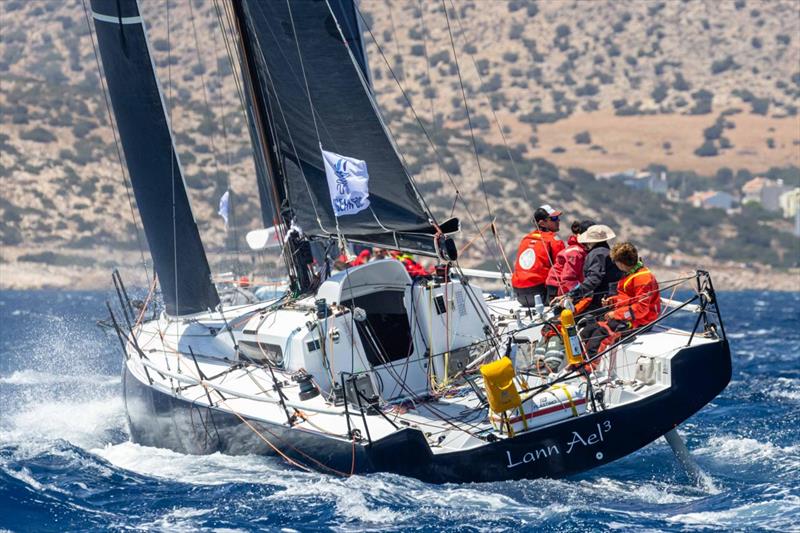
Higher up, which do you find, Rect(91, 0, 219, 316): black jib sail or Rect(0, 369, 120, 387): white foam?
Rect(91, 0, 219, 316): black jib sail

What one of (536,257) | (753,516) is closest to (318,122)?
(536,257)

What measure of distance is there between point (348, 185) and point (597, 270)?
276 centimetres

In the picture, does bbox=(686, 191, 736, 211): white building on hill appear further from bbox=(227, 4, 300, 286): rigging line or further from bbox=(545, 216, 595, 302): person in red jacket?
bbox=(545, 216, 595, 302): person in red jacket

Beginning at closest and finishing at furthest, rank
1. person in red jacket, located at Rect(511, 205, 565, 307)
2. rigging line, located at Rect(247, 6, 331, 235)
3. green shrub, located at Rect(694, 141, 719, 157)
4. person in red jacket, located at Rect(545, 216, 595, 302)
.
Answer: person in red jacket, located at Rect(545, 216, 595, 302) → person in red jacket, located at Rect(511, 205, 565, 307) → rigging line, located at Rect(247, 6, 331, 235) → green shrub, located at Rect(694, 141, 719, 157)

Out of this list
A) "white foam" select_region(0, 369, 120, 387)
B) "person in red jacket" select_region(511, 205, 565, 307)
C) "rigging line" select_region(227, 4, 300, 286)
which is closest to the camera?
"person in red jacket" select_region(511, 205, 565, 307)

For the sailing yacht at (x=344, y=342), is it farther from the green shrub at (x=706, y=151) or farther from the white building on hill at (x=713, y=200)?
the green shrub at (x=706, y=151)

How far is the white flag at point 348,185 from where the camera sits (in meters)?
13.4

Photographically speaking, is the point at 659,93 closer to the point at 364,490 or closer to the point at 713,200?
the point at 713,200

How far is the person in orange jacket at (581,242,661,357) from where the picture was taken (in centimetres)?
1216

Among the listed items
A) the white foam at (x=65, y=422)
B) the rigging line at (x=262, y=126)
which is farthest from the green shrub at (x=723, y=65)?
the rigging line at (x=262, y=126)

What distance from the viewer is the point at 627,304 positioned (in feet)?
40.2

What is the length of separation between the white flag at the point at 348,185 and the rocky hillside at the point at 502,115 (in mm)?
30390

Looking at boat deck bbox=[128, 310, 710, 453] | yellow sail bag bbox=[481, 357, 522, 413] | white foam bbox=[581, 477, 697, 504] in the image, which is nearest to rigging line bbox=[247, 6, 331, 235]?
boat deck bbox=[128, 310, 710, 453]

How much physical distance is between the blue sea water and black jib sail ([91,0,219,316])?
217 cm
